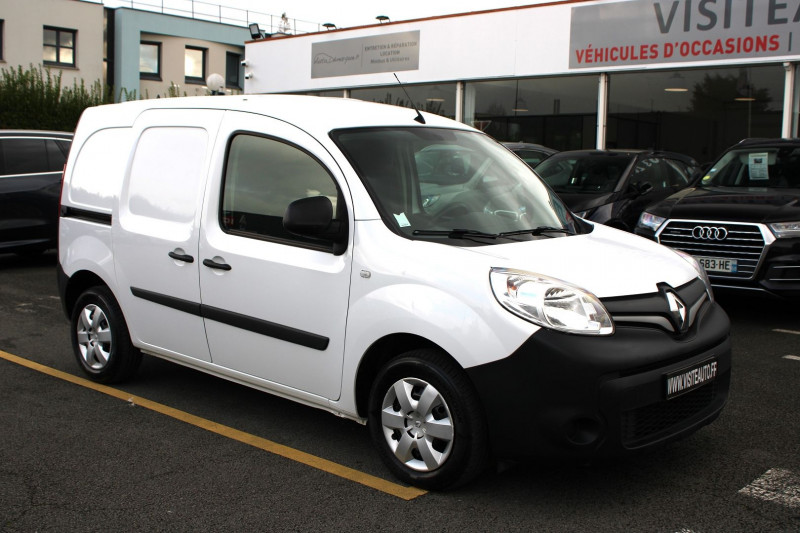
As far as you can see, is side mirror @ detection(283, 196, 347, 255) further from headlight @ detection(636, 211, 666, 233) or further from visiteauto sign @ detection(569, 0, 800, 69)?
visiteauto sign @ detection(569, 0, 800, 69)

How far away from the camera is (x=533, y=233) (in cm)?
430

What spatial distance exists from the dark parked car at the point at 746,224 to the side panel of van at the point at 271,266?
15.4 feet

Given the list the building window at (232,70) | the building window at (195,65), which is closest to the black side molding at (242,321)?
the building window at (195,65)

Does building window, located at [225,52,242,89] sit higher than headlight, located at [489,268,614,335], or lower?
higher

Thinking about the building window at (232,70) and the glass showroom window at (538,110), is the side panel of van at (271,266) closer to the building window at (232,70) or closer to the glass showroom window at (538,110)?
the glass showroom window at (538,110)

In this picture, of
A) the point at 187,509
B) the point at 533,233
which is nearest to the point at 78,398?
the point at 187,509

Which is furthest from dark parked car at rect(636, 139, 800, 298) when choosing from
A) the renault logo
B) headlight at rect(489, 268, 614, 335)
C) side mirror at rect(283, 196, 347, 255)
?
side mirror at rect(283, 196, 347, 255)

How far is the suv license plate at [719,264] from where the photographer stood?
24.7ft

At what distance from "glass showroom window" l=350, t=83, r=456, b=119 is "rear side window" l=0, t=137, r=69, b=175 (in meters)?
9.13

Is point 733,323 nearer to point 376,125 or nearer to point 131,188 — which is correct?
point 376,125

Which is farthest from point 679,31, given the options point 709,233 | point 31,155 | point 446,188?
point 446,188

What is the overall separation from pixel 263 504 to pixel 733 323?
18.0 feet

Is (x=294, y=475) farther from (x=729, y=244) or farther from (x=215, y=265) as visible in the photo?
(x=729, y=244)

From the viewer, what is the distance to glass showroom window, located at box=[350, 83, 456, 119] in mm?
19531
